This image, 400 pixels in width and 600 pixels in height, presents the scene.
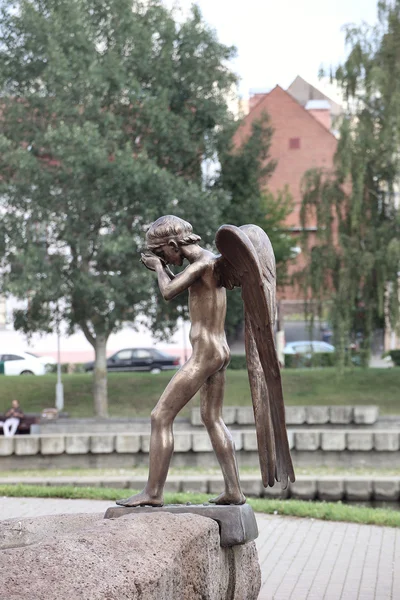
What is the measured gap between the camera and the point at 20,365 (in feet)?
157

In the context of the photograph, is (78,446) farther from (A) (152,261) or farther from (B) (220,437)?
(A) (152,261)

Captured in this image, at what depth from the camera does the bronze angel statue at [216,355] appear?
802 cm

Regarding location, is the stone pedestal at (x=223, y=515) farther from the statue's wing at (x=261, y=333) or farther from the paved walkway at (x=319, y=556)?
the paved walkway at (x=319, y=556)

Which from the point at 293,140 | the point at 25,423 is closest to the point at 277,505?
the point at 25,423

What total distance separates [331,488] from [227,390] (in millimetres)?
18360

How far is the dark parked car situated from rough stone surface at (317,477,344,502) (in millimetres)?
30451

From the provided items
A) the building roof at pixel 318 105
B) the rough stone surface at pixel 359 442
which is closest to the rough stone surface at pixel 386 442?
the rough stone surface at pixel 359 442

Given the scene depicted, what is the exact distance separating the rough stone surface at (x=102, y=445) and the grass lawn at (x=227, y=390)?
37.9ft

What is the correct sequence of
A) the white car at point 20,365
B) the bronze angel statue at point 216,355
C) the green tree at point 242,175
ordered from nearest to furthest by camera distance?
the bronze angel statue at point 216,355, the green tree at point 242,175, the white car at point 20,365

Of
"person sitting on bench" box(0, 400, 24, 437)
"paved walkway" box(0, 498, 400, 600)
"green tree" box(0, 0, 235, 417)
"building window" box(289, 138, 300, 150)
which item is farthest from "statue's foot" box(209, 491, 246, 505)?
"building window" box(289, 138, 300, 150)

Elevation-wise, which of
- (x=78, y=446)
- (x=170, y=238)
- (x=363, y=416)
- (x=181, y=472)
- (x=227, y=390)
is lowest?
(x=181, y=472)

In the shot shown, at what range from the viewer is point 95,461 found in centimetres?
2106

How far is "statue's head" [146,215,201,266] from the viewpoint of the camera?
27.2ft

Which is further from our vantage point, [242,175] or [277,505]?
[242,175]
